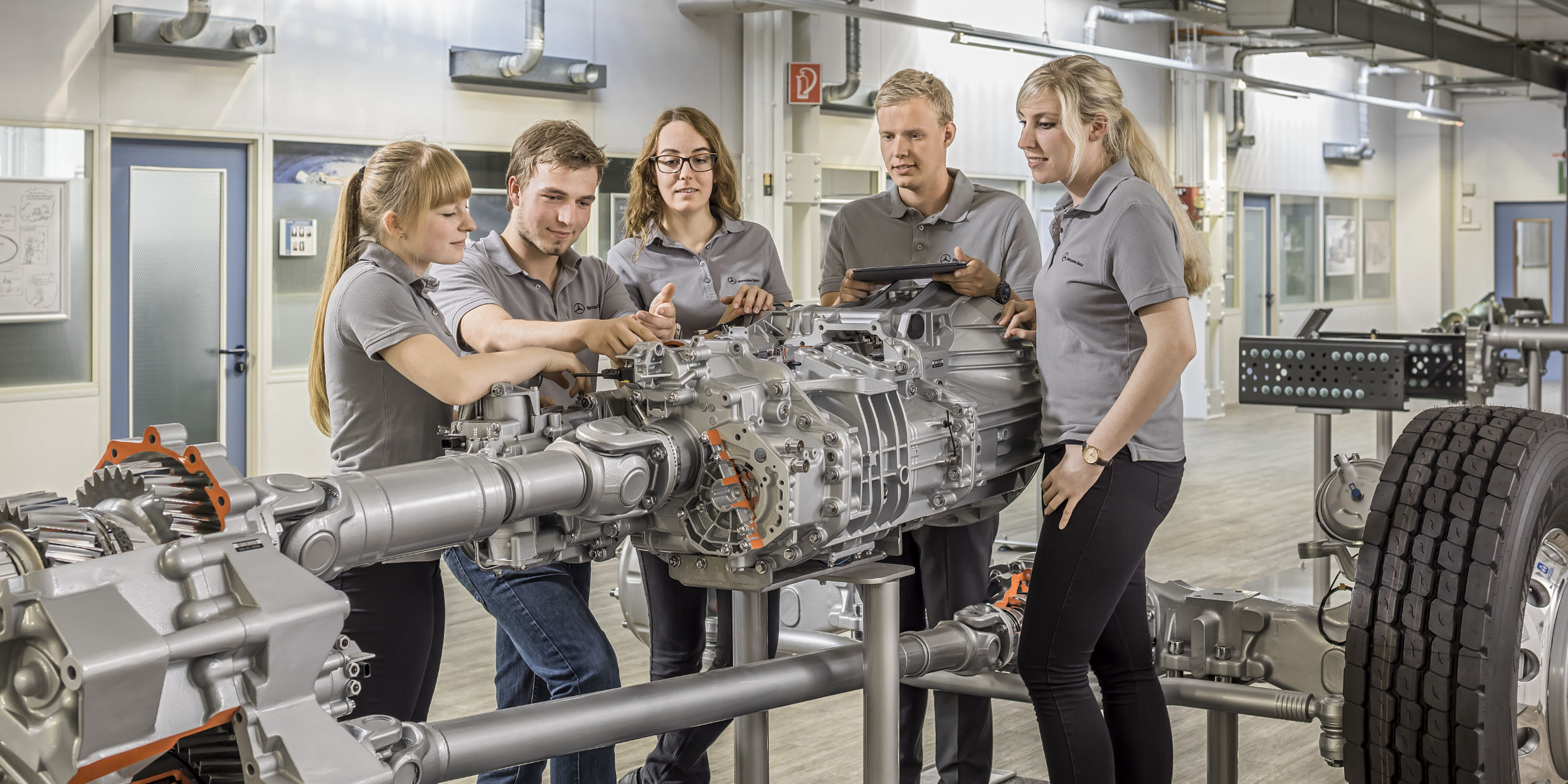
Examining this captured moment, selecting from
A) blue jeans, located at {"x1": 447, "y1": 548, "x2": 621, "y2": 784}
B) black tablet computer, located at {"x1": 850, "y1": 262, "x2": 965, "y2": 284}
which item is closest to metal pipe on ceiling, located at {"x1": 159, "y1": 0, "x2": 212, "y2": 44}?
blue jeans, located at {"x1": 447, "y1": 548, "x2": 621, "y2": 784}

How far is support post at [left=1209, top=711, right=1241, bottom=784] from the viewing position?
303 cm

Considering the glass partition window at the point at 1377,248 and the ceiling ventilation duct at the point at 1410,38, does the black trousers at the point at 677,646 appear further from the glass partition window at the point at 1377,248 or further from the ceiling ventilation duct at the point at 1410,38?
the glass partition window at the point at 1377,248

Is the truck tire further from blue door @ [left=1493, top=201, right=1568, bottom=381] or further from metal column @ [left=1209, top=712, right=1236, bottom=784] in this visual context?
blue door @ [left=1493, top=201, right=1568, bottom=381]

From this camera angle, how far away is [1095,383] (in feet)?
7.88

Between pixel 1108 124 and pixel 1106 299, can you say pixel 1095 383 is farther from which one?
pixel 1108 124

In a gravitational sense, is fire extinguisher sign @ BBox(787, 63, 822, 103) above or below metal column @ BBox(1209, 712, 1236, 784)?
above

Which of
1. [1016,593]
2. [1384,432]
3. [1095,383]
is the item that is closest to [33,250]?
[1016,593]

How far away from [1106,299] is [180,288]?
19.1 feet

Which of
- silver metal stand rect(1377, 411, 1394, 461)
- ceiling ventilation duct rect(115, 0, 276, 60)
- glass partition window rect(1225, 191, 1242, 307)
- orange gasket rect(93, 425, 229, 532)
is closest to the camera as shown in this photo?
orange gasket rect(93, 425, 229, 532)

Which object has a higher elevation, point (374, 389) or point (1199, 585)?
point (374, 389)

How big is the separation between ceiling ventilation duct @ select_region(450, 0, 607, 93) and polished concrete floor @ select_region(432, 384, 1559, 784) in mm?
2976

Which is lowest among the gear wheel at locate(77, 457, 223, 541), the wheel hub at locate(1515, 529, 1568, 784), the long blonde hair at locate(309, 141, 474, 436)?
the wheel hub at locate(1515, 529, 1568, 784)

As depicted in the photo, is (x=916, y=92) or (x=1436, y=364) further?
(x=1436, y=364)

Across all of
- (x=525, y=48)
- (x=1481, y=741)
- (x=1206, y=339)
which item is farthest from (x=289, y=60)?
(x=1206, y=339)
